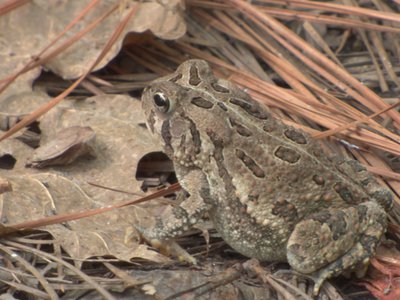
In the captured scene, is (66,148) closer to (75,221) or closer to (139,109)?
(75,221)

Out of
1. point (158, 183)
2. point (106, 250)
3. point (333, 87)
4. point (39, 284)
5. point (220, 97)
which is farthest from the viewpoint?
point (333, 87)

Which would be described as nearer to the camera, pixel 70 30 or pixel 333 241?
pixel 333 241

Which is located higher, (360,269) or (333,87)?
(333,87)

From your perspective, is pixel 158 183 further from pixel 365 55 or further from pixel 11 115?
pixel 365 55

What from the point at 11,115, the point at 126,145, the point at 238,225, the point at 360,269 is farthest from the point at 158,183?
the point at 360,269

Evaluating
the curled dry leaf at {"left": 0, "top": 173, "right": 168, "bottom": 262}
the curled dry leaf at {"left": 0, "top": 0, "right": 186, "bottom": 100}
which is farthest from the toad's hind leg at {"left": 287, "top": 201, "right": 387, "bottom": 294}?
the curled dry leaf at {"left": 0, "top": 0, "right": 186, "bottom": 100}

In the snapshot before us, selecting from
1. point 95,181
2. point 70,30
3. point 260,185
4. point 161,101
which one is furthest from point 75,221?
point 70,30

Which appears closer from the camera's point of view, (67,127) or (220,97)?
(220,97)
